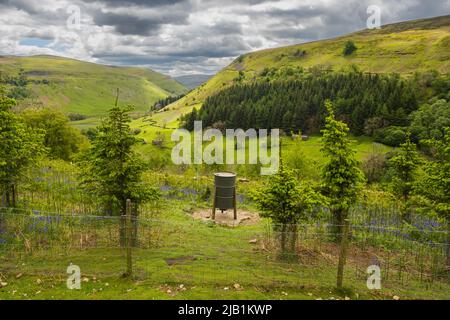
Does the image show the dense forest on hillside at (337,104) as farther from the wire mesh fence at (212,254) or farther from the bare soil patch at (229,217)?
the wire mesh fence at (212,254)

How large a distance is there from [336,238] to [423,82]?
390 feet

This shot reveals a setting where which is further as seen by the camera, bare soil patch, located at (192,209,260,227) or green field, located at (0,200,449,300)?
bare soil patch, located at (192,209,260,227)

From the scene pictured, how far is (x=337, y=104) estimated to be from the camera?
114750 millimetres

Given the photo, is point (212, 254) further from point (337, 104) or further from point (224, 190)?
point (337, 104)

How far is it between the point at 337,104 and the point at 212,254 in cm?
10643

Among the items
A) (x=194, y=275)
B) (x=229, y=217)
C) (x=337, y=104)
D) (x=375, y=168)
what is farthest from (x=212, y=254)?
(x=337, y=104)

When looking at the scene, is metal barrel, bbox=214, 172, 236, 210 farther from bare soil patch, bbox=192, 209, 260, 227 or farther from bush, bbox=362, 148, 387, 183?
bush, bbox=362, 148, 387, 183

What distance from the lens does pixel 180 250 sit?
17.7 m

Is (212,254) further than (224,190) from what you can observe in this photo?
No

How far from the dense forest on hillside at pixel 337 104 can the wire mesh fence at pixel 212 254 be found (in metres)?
80.6

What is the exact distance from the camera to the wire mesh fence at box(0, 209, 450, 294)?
1490 cm

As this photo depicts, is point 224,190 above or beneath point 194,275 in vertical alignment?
above

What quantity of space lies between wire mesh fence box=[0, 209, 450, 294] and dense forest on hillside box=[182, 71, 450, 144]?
80.6 meters

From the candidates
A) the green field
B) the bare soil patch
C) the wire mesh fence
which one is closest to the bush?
the bare soil patch
